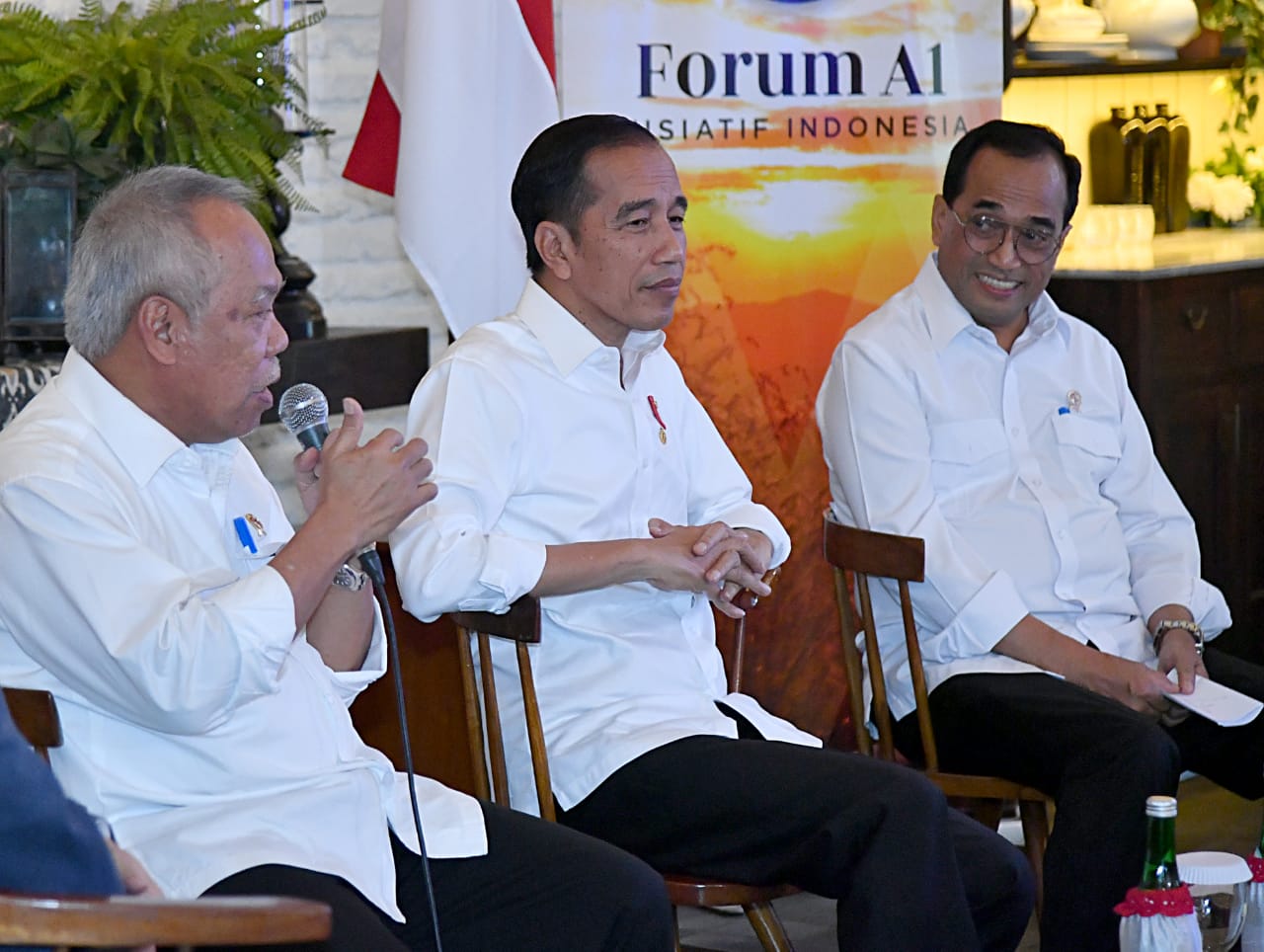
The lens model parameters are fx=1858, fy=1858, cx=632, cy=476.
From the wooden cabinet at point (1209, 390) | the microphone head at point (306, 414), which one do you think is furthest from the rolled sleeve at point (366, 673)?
the wooden cabinet at point (1209, 390)

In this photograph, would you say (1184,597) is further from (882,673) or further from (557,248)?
(557,248)

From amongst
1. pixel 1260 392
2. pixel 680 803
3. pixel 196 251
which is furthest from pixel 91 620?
pixel 1260 392

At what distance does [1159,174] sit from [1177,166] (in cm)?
7

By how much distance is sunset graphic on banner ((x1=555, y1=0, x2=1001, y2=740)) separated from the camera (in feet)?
11.1

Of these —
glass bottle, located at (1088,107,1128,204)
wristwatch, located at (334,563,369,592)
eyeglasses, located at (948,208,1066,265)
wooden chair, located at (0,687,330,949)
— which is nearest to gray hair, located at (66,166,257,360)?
wristwatch, located at (334,563,369,592)

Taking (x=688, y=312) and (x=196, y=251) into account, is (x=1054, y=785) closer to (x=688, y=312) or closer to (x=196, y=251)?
(x=688, y=312)

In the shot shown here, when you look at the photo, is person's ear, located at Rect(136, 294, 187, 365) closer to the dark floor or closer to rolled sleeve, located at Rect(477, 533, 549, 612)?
rolled sleeve, located at Rect(477, 533, 549, 612)

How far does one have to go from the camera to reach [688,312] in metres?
3.46

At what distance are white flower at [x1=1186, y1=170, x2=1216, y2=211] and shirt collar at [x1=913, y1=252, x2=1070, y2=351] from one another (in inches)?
85.8

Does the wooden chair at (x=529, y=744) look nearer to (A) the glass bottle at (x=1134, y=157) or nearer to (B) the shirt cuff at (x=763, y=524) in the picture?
(B) the shirt cuff at (x=763, y=524)

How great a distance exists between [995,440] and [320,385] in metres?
1.07

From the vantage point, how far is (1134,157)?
4.91 metres

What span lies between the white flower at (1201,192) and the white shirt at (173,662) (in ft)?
11.8

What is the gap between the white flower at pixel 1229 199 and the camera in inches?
197
